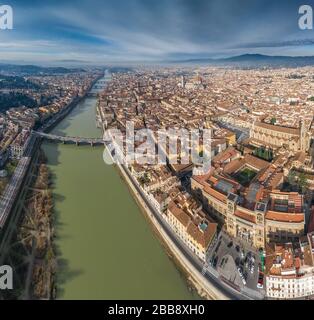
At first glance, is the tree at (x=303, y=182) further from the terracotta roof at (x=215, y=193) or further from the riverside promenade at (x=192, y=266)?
the riverside promenade at (x=192, y=266)

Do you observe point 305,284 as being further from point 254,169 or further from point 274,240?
point 254,169

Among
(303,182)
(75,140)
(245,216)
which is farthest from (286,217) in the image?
(75,140)

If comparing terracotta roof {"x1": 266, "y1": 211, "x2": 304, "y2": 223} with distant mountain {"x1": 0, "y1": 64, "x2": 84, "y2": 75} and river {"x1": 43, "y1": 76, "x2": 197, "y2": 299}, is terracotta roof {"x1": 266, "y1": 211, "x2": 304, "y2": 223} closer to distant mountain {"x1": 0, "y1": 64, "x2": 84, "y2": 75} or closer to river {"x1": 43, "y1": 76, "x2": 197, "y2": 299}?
river {"x1": 43, "y1": 76, "x2": 197, "y2": 299}

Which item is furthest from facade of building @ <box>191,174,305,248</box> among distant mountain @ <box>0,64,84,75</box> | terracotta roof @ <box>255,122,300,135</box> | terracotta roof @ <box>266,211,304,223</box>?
distant mountain @ <box>0,64,84,75</box>

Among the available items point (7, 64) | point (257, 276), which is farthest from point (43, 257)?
point (7, 64)

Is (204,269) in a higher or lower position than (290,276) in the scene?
lower

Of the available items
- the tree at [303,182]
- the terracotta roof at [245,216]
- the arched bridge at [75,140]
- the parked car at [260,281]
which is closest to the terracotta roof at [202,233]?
the terracotta roof at [245,216]

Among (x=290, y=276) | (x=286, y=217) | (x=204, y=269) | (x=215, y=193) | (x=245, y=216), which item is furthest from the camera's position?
(x=215, y=193)

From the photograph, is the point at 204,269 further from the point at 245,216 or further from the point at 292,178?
the point at 292,178
